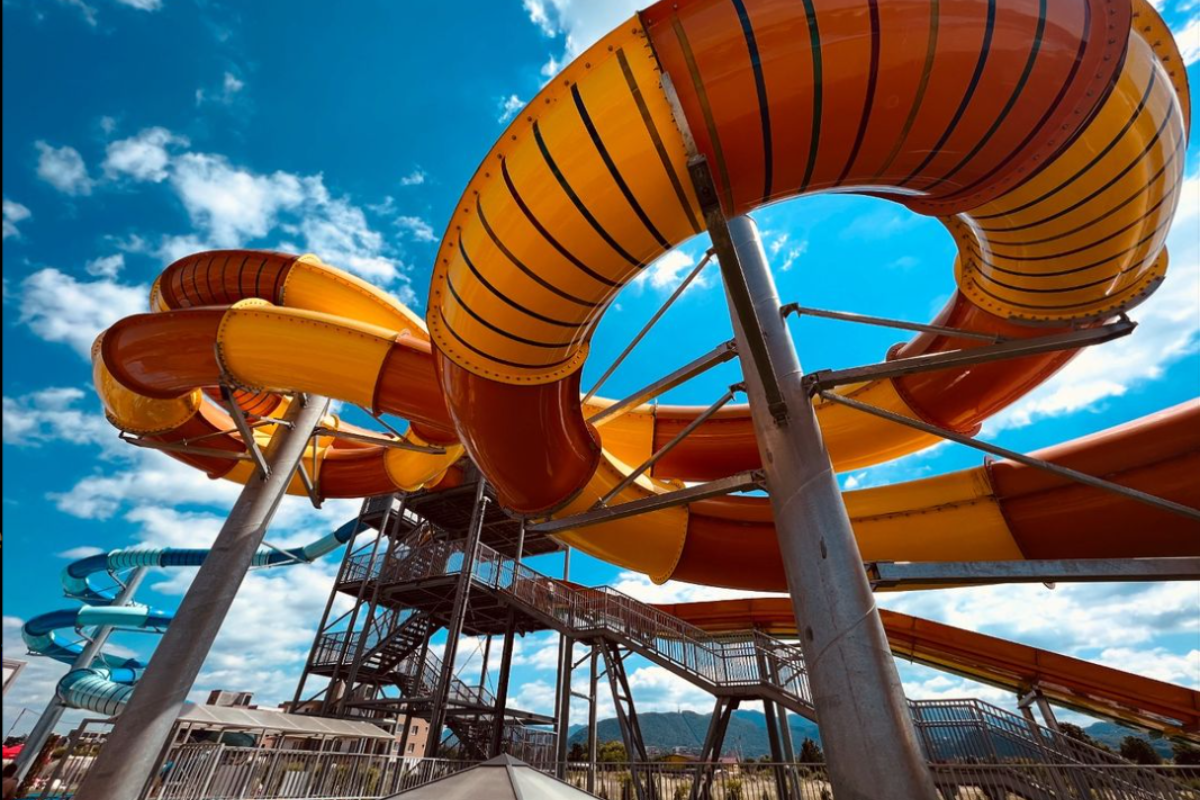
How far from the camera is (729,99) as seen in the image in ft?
7.98

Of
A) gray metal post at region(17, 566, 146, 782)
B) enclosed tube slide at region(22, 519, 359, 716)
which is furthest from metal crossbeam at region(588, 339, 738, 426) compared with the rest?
gray metal post at region(17, 566, 146, 782)

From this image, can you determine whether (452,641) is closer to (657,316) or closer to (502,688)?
(502,688)

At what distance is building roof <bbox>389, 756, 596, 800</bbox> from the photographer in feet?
7.82

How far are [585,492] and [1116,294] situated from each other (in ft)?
13.8

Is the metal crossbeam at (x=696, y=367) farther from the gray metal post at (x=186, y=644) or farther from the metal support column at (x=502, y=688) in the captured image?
the metal support column at (x=502, y=688)

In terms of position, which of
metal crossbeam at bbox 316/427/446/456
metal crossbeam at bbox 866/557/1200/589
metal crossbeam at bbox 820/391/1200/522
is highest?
metal crossbeam at bbox 316/427/446/456

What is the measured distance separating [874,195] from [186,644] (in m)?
7.58

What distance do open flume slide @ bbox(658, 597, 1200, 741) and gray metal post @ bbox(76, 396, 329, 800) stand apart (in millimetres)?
10403

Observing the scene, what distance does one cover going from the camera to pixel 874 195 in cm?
331

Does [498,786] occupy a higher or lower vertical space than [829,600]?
lower

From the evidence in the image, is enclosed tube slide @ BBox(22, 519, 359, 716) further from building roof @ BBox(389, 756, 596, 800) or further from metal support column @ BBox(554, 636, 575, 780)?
building roof @ BBox(389, 756, 596, 800)

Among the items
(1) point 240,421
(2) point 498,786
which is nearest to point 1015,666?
(2) point 498,786

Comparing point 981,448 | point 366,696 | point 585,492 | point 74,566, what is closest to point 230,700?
point 74,566

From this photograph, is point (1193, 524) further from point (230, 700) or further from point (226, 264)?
point (230, 700)
